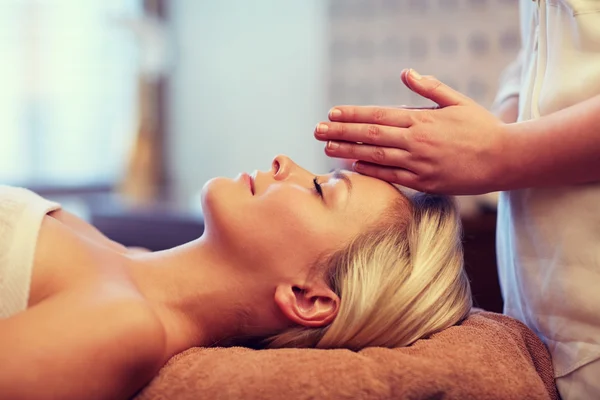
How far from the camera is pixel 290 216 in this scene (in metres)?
1.13

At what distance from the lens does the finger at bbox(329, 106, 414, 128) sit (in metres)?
1.11

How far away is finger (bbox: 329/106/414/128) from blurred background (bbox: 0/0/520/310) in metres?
1.58

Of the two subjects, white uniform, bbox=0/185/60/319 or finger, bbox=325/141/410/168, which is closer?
white uniform, bbox=0/185/60/319

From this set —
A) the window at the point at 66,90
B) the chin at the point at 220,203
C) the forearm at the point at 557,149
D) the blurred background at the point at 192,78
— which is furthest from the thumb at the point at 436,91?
the window at the point at 66,90

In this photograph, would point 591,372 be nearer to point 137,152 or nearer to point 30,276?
point 30,276

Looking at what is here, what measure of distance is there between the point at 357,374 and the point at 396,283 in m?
0.22

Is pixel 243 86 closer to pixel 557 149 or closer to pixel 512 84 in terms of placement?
pixel 512 84

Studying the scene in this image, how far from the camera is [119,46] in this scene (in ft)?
11.7

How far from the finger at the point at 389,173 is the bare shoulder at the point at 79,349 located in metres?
0.47

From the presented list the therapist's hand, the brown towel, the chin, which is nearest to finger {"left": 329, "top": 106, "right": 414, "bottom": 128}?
the therapist's hand

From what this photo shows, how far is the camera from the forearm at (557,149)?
3.29 feet

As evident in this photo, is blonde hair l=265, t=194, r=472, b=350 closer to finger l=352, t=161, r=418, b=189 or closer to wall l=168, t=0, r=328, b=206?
finger l=352, t=161, r=418, b=189

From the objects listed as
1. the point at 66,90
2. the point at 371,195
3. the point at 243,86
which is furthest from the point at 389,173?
the point at 243,86

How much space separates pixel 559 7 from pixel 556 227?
391mm
